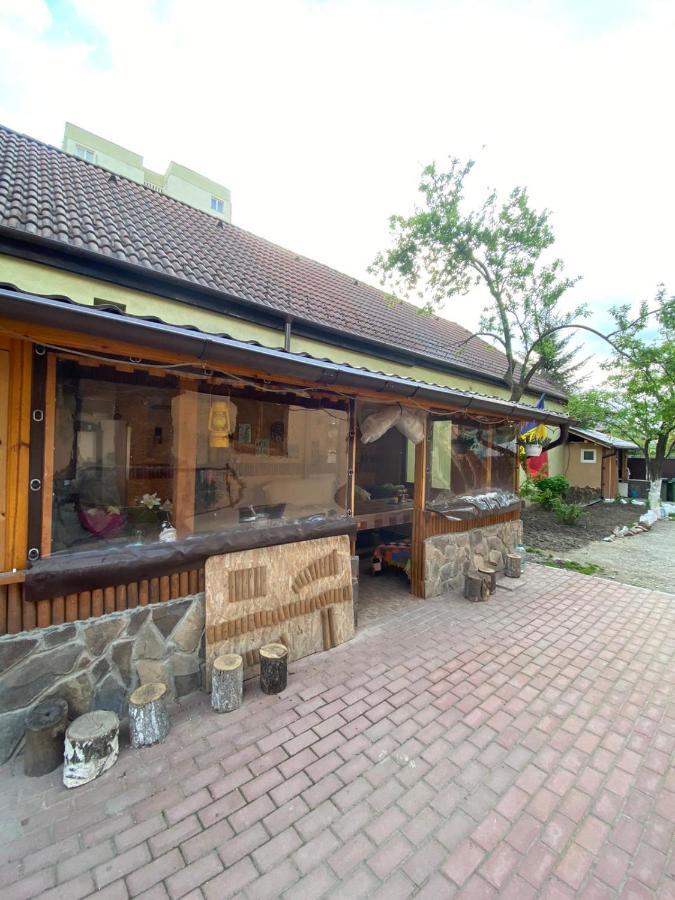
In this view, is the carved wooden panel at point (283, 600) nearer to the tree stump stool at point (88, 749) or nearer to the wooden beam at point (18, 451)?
the tree stump stool at point (88, 749)

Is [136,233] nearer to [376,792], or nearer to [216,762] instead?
[216,762]

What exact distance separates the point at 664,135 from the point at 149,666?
9751 millimetres

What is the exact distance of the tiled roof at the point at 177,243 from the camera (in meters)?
5.71

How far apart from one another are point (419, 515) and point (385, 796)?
348 centimetres

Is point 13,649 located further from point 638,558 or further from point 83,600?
point 638,558

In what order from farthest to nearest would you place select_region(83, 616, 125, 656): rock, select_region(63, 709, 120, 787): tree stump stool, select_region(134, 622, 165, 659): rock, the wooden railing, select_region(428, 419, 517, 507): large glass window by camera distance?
select_region(428, 419, 517, 507): large glass window
select_region(134, 622, 165, 659): rock
select_region(83, 616, 125, 656): rock
the wooden railing
select_region(63, 709, 120, 787): tree stump stool

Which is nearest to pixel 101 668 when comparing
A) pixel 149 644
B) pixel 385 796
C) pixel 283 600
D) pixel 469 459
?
pixel 149 644

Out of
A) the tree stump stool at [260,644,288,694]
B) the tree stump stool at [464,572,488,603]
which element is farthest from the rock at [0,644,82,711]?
the tree stump stool at [464,572,488,603]

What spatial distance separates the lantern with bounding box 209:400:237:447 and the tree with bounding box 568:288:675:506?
8.48m

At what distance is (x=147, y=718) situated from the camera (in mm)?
2588

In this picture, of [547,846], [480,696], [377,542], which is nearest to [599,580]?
[377,542]

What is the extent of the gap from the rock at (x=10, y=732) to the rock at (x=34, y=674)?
5 cm

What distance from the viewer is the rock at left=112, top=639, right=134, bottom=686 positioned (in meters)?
2.80

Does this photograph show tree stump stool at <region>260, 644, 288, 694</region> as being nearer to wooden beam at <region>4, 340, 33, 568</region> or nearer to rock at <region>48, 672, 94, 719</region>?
rock at <region>48, 672, 94, 719</region>
